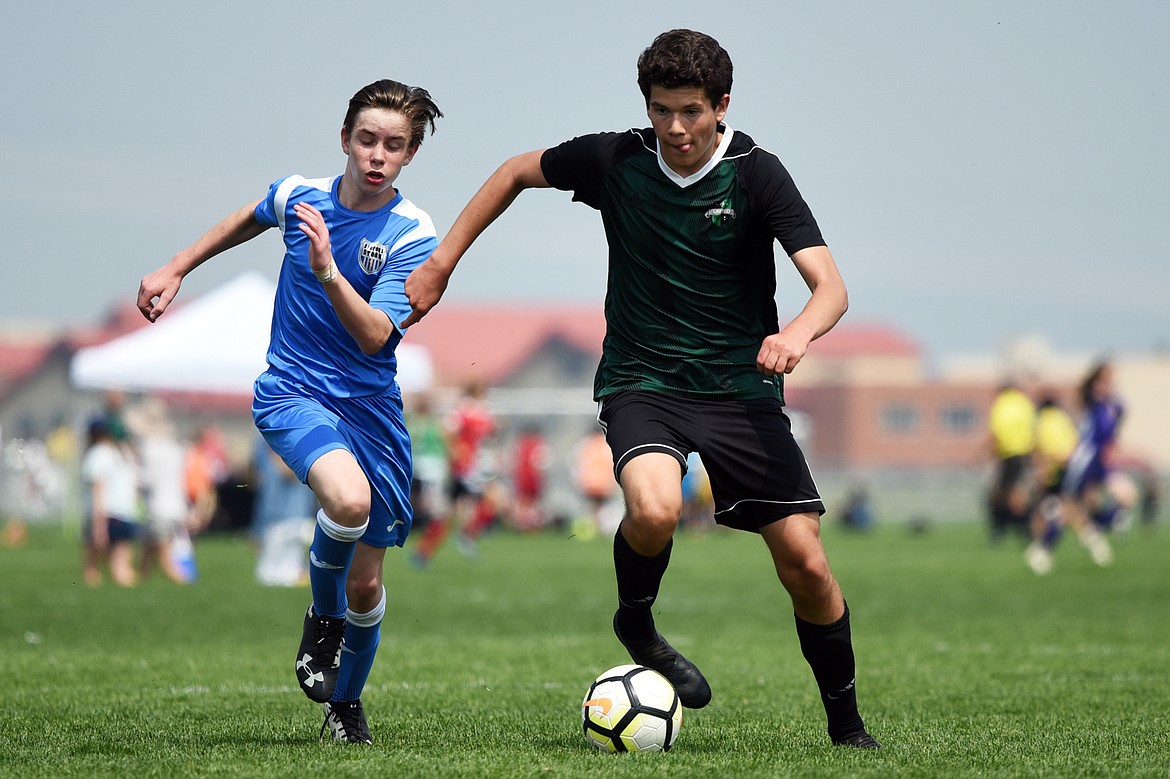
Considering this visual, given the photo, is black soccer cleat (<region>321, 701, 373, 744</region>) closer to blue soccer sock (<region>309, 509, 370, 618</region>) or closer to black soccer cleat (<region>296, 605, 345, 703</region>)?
black soccer cleat (<region>296, 605, 345, 703</region>)

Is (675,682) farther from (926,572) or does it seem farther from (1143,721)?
(926,572)

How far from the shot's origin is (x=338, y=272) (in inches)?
191

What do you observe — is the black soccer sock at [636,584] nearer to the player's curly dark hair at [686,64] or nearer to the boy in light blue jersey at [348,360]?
the boy in light blue jersey at [348,360]

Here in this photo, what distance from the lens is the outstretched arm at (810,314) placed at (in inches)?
174

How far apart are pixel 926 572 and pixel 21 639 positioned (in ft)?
35.2

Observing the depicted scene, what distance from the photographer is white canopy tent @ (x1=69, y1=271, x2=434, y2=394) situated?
19250mm

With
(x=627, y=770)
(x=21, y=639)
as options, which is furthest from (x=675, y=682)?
(x=21, y=639)

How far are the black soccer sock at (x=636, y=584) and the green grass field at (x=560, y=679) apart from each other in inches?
17.2

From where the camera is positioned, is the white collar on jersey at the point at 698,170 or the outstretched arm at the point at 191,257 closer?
the white collar on jersey at the point at 698,170

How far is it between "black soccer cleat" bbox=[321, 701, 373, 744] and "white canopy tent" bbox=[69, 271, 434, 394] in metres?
13.9

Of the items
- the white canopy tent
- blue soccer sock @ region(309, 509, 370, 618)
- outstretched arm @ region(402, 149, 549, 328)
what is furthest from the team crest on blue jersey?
the white canopy tent

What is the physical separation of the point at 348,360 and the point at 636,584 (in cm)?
129

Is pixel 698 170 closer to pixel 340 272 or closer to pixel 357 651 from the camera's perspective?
pixel 340 272

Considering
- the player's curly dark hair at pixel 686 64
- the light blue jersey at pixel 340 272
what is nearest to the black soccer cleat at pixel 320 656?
the light blue jersey at pixel 340 272
